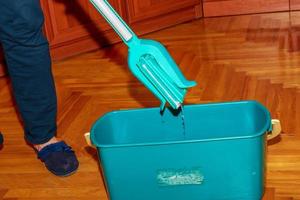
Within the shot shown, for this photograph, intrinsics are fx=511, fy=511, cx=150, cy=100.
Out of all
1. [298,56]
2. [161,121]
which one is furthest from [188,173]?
[298,56]

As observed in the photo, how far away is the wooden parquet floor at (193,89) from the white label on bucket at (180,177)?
0.61 ft

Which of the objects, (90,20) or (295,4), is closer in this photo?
(90,20)

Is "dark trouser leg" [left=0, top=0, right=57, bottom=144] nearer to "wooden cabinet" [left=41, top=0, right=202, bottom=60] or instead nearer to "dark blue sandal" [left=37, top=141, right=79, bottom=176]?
"dark blue sandal" [left=37, top=141, right=79, bottom=176]

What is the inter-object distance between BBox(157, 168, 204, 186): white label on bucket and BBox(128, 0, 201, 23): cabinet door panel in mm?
1429

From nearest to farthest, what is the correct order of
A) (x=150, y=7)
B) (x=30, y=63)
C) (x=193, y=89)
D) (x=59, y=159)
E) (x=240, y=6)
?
(x=30, y=63), (x=59, y=159), (x=193, y=89), (x=150, y=7), (x=240, y=6)

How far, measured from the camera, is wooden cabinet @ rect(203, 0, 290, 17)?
8.20 feet

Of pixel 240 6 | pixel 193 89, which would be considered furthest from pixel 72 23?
pixel 240 6

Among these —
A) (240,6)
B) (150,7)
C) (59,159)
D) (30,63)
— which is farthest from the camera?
(240,6)

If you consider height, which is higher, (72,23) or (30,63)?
(30,63)

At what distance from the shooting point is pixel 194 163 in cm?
97

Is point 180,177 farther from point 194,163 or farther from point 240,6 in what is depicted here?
point 240,6

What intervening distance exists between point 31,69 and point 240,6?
5.36 ft

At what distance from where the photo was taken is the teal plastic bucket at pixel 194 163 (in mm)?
954

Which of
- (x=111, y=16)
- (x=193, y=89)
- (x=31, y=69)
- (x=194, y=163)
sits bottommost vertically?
(x=193, y=89)
